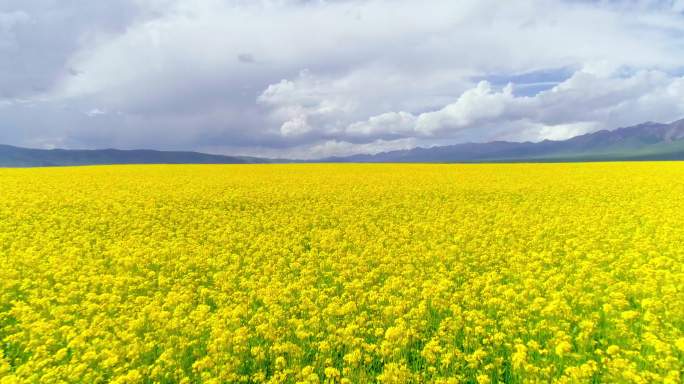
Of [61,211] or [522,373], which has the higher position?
[61,211]

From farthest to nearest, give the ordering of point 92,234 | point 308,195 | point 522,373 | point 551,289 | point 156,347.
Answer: point 308,195, point 92,234, point 551,289, point 156,347, point 522,373

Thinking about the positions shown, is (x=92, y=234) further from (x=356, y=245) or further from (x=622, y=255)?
(x=622, y=255)

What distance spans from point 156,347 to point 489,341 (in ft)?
21.0

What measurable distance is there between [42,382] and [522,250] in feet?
42.5

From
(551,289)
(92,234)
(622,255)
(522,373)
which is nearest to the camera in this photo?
(522,373)

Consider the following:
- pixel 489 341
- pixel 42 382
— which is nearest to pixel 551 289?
pixel 489 341

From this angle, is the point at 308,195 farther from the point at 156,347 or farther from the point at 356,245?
the point at 156,347

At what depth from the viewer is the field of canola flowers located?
21.8 feet

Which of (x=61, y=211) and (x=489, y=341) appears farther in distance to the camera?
(x=61, y=211)

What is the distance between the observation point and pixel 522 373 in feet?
22.0

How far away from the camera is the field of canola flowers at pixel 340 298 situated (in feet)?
21.8

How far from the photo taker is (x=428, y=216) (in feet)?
61.9

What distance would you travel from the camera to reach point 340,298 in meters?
9.27

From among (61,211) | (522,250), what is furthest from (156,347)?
(61,211)
